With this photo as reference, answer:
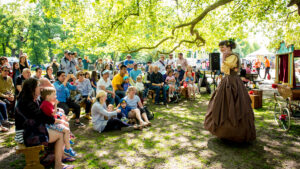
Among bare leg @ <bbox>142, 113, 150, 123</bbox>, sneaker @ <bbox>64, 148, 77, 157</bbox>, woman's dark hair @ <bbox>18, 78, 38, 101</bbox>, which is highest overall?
woman's dark hair @ <bbox>18, 78, 38, 101</bbox>

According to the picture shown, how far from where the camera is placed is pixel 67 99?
5875mm

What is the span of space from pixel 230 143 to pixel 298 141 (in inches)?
53.9

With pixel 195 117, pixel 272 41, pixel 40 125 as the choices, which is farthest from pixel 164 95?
pixel 272 41

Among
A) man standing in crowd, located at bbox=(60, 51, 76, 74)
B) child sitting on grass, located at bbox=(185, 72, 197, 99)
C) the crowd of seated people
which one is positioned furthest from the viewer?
child sitting on grass, located at bbox=(185, 72, 197, 99)

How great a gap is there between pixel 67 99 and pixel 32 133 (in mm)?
2889

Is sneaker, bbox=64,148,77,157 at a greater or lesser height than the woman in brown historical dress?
lesser

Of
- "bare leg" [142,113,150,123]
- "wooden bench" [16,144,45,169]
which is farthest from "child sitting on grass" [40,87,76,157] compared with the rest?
"bare leg" [142,113,150,123]

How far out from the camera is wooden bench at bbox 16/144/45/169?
9.84 feet

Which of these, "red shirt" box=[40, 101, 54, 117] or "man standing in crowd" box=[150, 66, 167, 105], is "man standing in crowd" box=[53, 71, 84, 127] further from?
"man standing in crowd" box=[150, 66, 167, 105]

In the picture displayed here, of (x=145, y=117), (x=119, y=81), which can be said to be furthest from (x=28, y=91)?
(x=119, y=81)

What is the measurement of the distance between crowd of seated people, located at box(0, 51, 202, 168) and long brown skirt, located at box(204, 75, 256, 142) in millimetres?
2114

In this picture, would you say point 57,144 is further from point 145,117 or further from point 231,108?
point 231,108

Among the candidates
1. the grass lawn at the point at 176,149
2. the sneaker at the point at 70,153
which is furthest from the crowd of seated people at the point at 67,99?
the grass lawn at the point at 176,149

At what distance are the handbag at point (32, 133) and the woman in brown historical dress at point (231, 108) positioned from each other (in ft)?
9.94
